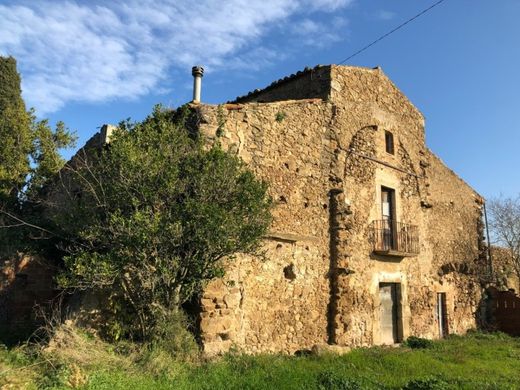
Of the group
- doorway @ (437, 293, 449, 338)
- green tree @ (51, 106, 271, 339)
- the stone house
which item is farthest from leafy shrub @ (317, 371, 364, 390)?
doorway @ (437, 293, 449, 338)

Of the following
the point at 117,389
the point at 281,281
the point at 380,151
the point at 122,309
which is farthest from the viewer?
the point at 380,151

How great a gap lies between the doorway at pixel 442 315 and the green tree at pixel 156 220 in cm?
962

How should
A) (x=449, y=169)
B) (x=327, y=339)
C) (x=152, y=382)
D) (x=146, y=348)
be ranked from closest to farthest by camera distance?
(x=152, y=382), (x=146, y=348), (x=327, y=339), (x=449, y=169)

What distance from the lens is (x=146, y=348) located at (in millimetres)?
7266

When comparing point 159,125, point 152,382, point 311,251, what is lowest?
point 152,382

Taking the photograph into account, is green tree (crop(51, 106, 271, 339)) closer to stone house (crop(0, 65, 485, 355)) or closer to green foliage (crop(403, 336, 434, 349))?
stone house (crop(0, 65, 485, 355))

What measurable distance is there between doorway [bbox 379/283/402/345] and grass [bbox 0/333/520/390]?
8.07ft

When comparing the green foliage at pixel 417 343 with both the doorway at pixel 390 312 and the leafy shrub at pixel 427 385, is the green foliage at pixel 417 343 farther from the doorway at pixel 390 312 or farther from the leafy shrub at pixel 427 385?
the leafy shrub at pixel 427 385

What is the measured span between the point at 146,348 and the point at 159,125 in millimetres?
3827

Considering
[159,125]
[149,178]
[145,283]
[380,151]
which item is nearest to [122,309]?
[145,283]

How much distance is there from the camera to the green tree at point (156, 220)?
7137 mm

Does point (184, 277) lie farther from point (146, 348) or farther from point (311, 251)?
point (311, 251)

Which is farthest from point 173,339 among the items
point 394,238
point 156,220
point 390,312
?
point 394,238

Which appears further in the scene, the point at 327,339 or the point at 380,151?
the point at 380,151
